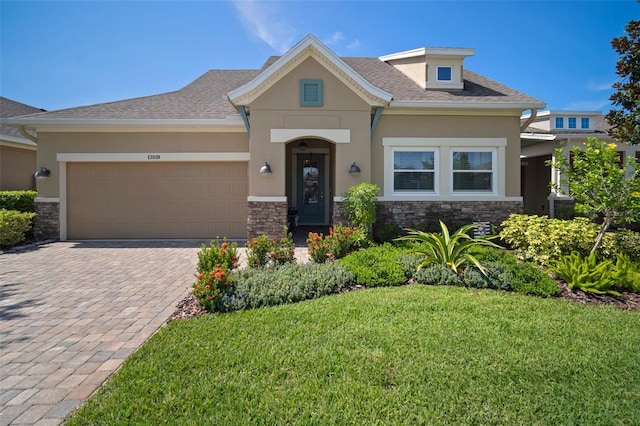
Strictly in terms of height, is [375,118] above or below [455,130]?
above

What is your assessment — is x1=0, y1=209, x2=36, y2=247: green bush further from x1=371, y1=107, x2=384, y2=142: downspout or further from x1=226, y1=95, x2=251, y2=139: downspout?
x1=371, y1=107, x2=384, y2=142: downspout

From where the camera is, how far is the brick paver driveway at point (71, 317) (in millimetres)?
2888

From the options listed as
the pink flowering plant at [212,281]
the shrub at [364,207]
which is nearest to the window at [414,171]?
the shrub at [364,207]

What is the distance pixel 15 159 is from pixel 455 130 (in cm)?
1762

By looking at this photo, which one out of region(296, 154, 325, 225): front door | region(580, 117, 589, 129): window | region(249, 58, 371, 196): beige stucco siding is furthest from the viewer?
region(580, 117, 589, 129): window

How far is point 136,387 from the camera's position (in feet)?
9.33

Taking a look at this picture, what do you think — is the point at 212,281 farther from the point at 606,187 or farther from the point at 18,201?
the point at 18,201

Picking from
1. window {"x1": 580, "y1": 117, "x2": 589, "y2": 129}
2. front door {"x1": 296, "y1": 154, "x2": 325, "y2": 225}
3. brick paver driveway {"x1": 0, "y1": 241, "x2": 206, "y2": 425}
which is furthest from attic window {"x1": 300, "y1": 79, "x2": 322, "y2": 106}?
window {"x1": 580, "y1": 117, "x2": 589, "y2": 129}

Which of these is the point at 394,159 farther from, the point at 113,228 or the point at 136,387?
the point at 113,228

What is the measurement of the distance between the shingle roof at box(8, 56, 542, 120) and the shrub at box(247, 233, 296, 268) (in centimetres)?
582

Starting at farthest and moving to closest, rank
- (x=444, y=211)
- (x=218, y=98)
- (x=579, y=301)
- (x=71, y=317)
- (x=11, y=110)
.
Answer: (x=11, y=110) → (x=218, y=98) → (x=444, y=211) → (x=579, y=301) → (x=71, y=317)

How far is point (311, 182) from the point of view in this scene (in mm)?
13750

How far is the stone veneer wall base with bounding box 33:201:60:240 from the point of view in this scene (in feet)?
34.8

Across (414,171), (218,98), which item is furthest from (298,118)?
(218,98)
